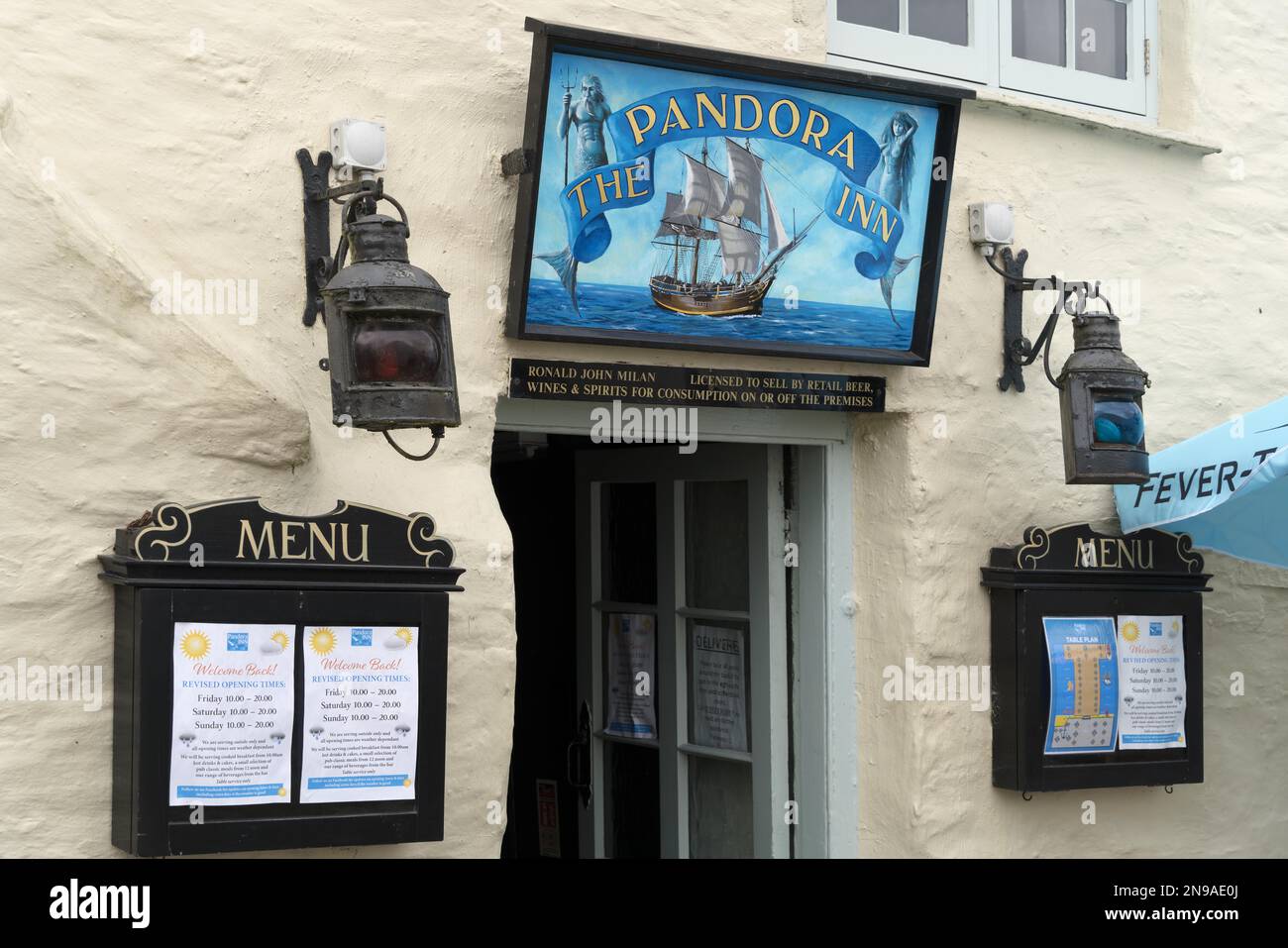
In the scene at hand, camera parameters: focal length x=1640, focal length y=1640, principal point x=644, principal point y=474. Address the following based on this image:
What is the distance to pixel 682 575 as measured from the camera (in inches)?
226

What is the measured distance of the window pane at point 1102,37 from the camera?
19.0 feet

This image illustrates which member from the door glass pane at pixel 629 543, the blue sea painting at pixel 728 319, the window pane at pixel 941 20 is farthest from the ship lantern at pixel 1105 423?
the door glass pane at pixel 629 543

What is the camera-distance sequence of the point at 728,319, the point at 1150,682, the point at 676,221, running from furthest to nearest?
the point at 1150,682 < the point at 728,319 < the point at 676,221

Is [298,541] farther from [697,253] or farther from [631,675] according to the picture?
[631,675]

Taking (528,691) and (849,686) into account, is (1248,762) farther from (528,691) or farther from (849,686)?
(528,691)

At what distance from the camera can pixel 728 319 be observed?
4773mm

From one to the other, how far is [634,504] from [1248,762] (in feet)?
7.68

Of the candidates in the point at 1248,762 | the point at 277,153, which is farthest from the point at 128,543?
the point at 1248,762

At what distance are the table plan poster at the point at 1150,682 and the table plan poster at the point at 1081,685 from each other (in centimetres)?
5

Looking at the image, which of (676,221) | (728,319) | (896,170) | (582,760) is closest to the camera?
(676,221)

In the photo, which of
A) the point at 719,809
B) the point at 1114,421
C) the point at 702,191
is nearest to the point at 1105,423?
the point at 1114,421

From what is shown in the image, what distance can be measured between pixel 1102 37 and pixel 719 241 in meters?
2.04

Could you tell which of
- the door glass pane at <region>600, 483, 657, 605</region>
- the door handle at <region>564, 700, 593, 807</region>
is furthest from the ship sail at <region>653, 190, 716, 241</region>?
the door handle at <region>564, 700, 593, 807</region>

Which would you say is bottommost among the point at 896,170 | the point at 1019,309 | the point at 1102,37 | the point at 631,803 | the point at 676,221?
the point at 631,803
